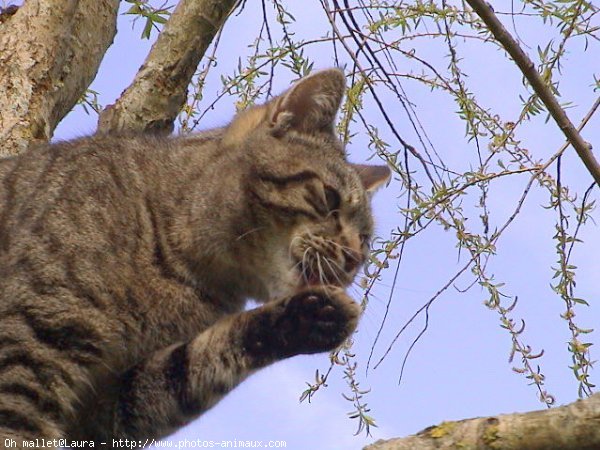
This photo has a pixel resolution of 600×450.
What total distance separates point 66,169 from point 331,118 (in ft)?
3.64

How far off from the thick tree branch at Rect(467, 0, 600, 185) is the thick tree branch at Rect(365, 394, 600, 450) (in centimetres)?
126

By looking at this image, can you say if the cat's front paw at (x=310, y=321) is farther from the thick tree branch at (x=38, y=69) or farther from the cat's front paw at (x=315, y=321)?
the thick tree branch at (x=38, y=69)

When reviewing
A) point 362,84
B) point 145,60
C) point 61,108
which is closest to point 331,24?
point 362,84

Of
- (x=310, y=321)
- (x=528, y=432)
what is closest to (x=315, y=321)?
(x=310, y=321)

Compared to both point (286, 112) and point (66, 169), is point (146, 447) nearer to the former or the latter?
point (66, 169)

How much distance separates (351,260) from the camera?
3957 mm

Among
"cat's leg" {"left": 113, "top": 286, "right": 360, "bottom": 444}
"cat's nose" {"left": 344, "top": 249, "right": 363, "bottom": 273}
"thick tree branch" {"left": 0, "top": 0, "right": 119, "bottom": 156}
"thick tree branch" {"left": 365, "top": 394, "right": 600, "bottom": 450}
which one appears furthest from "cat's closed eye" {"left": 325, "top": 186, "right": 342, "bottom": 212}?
"thick tree branch" {"left": 365, "top": 394, "right": 600, "bottom": 450}

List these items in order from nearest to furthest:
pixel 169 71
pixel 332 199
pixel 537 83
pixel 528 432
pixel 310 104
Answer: pixel 528 432, pixel 537 83, pixel 332 199, pixel 310 104, pixel 169 71

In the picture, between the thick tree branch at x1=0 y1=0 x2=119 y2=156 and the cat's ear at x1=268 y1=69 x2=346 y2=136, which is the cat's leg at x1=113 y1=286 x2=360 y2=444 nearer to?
the cat's ear at x1=268 y1=69 x2=346 y2=136

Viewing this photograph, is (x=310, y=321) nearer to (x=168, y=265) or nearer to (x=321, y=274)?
(x=321, y=274)

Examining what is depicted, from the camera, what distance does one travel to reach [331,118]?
4379 mm

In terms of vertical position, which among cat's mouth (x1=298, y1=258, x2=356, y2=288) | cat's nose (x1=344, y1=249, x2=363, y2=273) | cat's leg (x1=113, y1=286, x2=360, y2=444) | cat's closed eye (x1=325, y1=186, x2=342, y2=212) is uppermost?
cat's closed eye (x1=325, y1=186, x2=342, y2=212)

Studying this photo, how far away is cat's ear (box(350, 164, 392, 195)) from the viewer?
439cm

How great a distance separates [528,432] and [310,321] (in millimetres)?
1223
